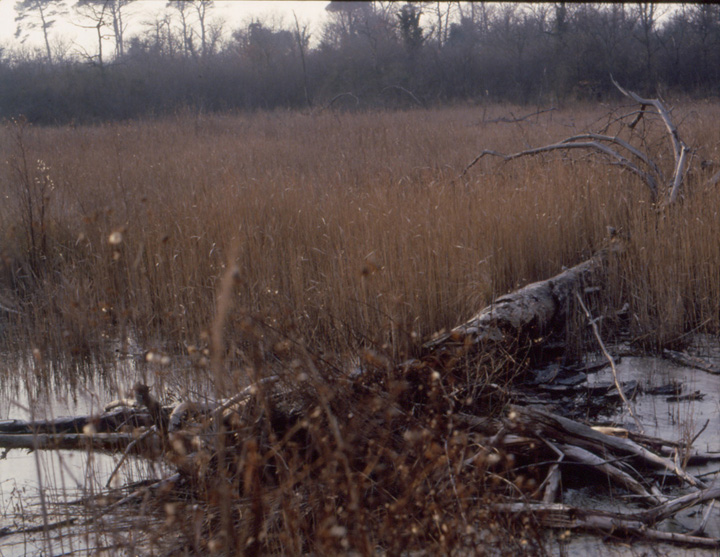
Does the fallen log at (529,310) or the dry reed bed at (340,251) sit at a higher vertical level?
the dry reed bed at (340,251)

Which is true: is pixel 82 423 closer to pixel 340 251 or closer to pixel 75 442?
pixel 75 442

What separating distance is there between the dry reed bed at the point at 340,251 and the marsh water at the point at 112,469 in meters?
0.35

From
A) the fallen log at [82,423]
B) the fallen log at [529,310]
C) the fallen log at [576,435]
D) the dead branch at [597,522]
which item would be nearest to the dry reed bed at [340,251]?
the fallen log at [529,310]

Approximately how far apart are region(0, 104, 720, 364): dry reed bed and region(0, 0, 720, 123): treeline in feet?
48.0

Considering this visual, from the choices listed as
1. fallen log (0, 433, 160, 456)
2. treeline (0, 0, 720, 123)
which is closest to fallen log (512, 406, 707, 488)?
fallen log (0, 433, 160, 456)

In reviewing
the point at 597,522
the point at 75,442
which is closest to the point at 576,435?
the point at 597,522

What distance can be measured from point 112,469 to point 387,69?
85.6 ft

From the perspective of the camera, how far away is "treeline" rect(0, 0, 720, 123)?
880 inches

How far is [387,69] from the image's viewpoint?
26812mm

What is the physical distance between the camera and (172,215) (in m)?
5.66

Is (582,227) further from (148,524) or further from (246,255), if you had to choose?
(148,524)

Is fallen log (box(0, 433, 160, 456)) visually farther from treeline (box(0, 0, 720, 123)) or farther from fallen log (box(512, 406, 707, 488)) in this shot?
treeline (box(0, 0, 720, 123))

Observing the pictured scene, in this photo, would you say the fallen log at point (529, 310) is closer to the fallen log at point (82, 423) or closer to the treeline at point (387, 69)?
the fallen log at point (82, 423)

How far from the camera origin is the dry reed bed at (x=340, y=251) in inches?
150
